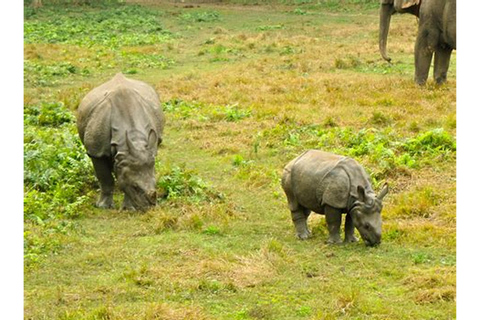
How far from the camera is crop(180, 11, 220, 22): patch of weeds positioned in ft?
127

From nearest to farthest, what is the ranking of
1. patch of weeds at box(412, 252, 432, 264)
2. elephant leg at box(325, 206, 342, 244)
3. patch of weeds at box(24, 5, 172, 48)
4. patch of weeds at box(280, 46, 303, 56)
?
patch of weeds at box(412, 252, 432, 264) → elephant leg at box(325, 206, 342, 244) → patch of weeds at box(280, 46, 303, 56) → patch of weeds at box(24, 5, 172, 48)

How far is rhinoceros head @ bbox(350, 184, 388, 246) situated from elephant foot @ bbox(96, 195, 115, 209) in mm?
3837

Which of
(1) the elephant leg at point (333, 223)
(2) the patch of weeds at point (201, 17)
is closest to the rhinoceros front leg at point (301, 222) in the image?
(1) the elephant leg at point (333, 223)

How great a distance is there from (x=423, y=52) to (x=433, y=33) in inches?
19.6

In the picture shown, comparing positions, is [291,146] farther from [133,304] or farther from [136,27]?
[136,27]

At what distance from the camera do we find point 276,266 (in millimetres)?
7656

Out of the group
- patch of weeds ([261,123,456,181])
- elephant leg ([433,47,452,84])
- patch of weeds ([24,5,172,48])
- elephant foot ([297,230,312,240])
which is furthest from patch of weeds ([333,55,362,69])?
elephant foot ([297,230,312,240])

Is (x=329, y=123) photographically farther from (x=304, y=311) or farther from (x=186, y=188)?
(x=304, y=311)

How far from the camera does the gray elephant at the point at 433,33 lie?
17.0 m

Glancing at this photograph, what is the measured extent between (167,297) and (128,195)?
11.0 ft

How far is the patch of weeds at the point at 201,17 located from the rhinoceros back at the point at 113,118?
28743 millimetres

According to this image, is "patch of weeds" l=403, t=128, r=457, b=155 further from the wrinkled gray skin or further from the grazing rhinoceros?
the grazing rhinoceros

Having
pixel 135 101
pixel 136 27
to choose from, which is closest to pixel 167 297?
pixel 135 101

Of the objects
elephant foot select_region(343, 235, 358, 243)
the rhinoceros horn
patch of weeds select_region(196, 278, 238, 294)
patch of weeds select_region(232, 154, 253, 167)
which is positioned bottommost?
patch of weeds select_region(232, 154, 253, 167)
